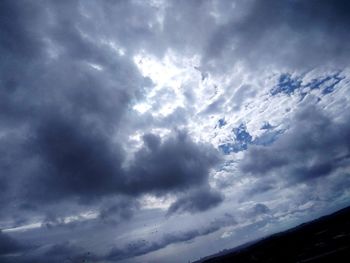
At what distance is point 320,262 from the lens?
4894 centimetres

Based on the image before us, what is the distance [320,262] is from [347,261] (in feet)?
28.6

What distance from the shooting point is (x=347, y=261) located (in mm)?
41438

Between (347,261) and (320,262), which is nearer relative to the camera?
(347,261)
